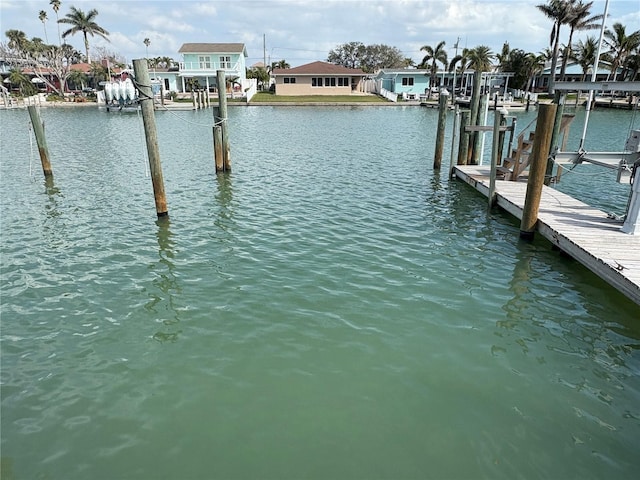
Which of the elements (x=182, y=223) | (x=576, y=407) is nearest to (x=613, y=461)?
(x=576, y=407)

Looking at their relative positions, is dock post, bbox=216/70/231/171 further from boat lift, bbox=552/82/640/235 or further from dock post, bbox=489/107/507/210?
boat lift, bbox=552/82/640/235

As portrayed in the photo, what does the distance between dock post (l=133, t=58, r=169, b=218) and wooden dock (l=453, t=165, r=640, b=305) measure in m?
8.76

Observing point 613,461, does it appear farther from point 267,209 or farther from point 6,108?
point 6,108

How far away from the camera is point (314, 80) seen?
70.8m

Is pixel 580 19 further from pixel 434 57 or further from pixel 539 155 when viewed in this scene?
pixel 539 155

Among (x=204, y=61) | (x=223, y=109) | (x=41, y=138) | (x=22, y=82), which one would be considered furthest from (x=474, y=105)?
(x=22, y=82)

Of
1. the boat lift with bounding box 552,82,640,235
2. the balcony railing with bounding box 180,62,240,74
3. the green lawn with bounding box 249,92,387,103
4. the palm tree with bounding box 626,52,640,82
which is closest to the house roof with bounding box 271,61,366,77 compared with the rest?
the green lawn with bounding box 249,92,387,103

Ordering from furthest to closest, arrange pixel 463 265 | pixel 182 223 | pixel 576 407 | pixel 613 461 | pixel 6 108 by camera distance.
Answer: pixel 6 108 < pixel 182 223 < pixel 463 265 < pixel 576 407 < pixel 613 461

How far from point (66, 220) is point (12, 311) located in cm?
508

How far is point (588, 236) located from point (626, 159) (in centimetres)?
222

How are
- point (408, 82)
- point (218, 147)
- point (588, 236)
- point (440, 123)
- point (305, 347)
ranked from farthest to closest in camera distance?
1. point (408, 82)
2. point (440, 123)
3. point (218, 147)
4. point (588, 236)
5. point (305, 347)

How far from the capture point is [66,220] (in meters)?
12.0

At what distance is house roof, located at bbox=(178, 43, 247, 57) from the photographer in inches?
2739

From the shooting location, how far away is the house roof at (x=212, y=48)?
69.6m
